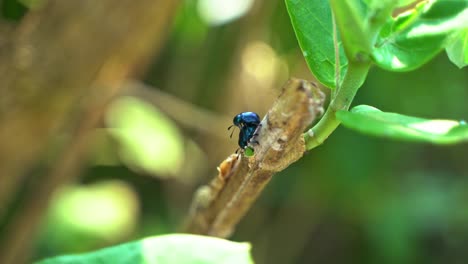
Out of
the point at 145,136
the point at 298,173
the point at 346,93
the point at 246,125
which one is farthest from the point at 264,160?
the point at 298,173

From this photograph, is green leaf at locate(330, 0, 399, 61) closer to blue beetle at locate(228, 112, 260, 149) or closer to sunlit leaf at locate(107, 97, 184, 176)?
blue beetle at locate(228, 112, 260, 149)

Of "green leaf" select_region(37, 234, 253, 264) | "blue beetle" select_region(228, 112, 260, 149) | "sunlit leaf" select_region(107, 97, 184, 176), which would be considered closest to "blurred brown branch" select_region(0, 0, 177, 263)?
"sunlit leaf" select_region(107, 97, 184, 176)

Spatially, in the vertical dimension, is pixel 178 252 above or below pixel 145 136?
above

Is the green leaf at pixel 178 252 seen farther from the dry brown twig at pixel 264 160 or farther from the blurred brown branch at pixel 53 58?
the blurred brown branch at pixel 53 58

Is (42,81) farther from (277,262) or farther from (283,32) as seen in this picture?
(277,262)

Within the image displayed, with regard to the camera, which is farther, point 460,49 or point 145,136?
point 145,136

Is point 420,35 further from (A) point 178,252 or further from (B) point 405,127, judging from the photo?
(A) point 178,252

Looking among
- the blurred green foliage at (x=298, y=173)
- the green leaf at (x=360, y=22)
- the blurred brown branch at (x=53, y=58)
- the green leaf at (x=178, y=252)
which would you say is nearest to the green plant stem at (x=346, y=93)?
the green leaf at (x=360, y=22)
